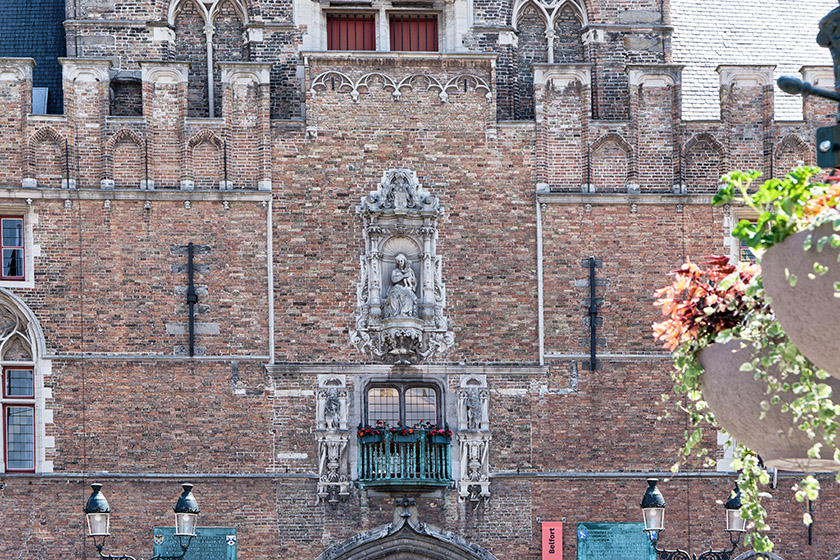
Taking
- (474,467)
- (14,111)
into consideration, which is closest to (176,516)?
(474,467)

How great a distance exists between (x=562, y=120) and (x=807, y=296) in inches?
560

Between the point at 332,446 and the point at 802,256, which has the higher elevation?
the point at 332,446

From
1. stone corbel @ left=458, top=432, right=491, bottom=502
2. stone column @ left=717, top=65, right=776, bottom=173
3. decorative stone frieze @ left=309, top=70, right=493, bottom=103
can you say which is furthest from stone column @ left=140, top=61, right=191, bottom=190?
stone column @ left=717, top=65, right=776, bottom=173

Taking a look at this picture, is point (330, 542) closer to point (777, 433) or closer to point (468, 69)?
point (468, 69)

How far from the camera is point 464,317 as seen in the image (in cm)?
1712

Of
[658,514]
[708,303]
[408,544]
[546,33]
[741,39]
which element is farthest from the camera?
[741,39]

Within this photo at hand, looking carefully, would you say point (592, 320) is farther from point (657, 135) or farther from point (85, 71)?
point (85, 71)

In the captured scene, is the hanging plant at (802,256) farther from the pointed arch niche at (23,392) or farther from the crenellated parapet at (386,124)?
the pointed arch niche at (23,392)

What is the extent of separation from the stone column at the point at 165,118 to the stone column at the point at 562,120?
13.7 ft

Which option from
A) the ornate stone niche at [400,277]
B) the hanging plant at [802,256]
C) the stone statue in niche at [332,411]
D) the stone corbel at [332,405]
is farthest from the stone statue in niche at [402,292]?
the hanging plant at [802,256]

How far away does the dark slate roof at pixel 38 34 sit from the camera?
1806cm

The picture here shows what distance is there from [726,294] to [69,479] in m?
13.3

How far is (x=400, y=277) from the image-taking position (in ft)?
55.5

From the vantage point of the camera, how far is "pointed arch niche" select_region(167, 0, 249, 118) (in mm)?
17891
